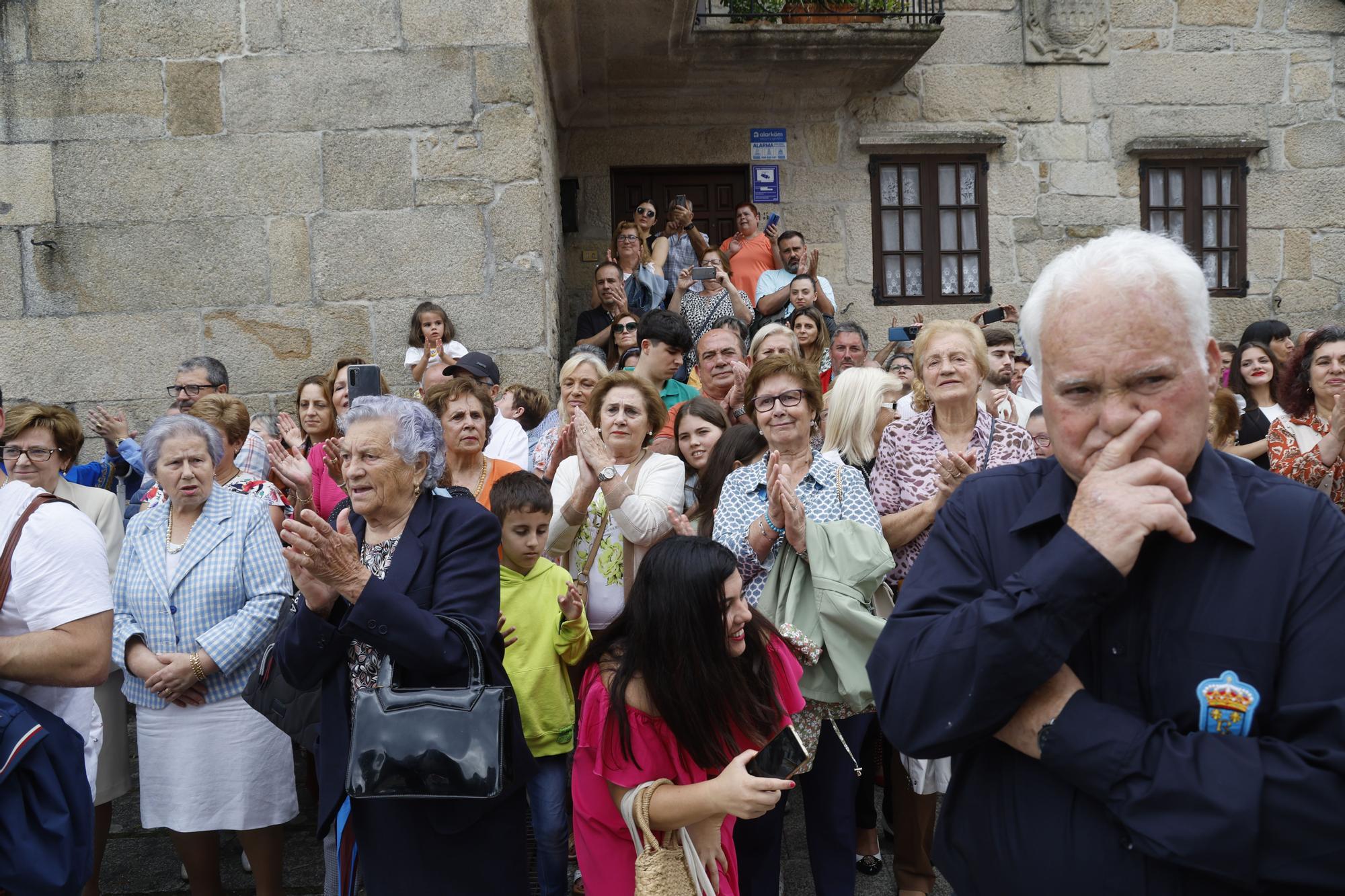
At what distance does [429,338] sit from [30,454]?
2480mm

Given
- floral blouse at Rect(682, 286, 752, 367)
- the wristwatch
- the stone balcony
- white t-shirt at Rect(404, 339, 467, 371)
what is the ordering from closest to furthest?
the wristwatch < white t-shirt at Rect(404, 339, 467, 371) < floral blouse at Rect(682, 286, 752, 367) < the stone balcony

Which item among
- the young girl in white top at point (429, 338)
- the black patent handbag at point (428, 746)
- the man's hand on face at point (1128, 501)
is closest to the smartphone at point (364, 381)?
the black patent handbag at point (428, 746)

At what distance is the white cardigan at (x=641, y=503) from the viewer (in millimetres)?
4113

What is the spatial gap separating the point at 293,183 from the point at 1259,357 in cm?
621

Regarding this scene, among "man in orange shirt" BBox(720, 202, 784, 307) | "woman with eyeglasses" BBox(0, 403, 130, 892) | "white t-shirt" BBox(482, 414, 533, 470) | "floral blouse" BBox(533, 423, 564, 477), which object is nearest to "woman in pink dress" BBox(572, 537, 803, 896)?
"floral blouse" BBox(533, 423, 564, 477)

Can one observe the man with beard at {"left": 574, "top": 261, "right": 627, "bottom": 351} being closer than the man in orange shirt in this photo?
Yes

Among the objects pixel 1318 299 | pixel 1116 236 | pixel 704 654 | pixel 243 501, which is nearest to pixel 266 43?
pixel 243 501

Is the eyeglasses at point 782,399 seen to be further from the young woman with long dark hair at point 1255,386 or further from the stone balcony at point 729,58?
the stone balcony at point 729,58

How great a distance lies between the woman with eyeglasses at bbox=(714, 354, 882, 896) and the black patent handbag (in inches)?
46.3

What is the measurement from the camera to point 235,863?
4.73m

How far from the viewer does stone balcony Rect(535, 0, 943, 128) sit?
8.98 meters

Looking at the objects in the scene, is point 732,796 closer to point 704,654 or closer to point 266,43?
point 704,654

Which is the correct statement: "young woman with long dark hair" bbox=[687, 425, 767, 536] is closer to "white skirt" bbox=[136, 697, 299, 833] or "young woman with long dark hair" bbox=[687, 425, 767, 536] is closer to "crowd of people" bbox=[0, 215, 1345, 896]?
"crowd of people" bbox=[0, 215, 1345, 896]

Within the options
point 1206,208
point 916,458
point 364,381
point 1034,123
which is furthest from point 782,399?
point 1206,208
